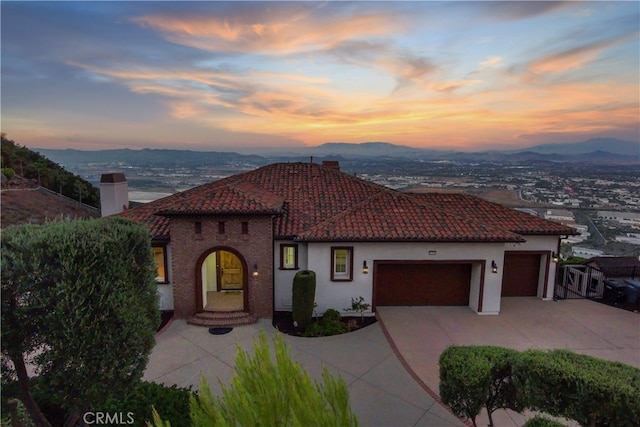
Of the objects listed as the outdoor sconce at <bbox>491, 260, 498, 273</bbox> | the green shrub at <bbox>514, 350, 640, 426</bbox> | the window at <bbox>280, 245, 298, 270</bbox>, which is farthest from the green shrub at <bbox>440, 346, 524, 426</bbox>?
the window at <bbox>280, 245, 298, 270</bbox>

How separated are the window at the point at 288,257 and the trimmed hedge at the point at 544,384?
766 centimetres

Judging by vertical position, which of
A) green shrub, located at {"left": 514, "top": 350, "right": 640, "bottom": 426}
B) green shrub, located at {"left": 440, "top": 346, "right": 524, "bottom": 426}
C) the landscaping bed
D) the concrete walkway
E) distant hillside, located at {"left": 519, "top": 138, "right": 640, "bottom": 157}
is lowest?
the landscaping bed

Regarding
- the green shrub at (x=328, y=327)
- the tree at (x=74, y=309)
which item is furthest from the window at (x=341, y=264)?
the tree at (x=74, y=309)

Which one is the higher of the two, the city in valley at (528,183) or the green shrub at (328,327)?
the city in valley at (528,183)

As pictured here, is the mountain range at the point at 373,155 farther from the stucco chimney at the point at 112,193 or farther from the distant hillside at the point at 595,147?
the stucco chimney at the point at 112,193

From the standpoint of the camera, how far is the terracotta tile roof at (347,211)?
41.4 ft

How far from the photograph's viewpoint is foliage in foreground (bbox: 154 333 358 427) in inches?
116

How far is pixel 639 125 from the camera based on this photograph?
20391mm

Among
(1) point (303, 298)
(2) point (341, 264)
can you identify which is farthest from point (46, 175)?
(2) point (341, 264)

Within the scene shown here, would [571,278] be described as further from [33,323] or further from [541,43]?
[33,323]

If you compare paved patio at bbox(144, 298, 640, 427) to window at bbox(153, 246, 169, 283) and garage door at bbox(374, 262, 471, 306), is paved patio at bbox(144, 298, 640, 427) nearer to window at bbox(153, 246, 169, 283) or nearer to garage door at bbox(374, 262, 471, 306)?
garage door at bbox(374, 262, 471, 306)

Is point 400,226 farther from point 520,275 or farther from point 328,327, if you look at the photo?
point 520,275

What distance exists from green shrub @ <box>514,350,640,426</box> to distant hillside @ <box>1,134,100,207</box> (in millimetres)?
34383

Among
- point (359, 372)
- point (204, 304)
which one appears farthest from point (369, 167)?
point (359, 372)
